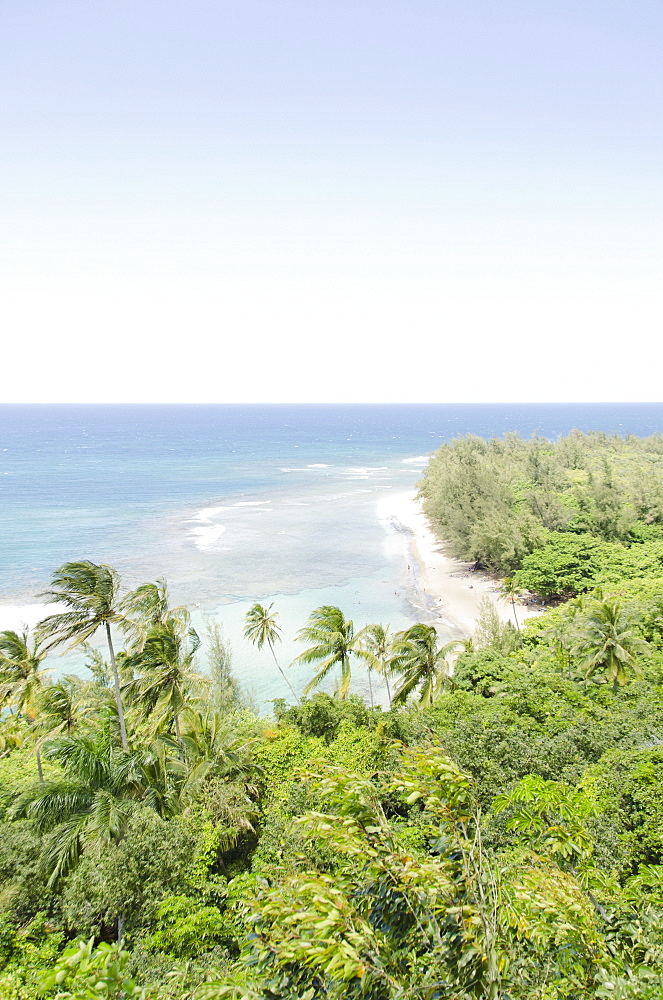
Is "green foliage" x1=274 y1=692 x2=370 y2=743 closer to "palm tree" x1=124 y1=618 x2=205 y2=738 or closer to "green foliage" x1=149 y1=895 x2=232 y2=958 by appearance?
"palm tree" x1=124 y1=618 x2=205 y2=738

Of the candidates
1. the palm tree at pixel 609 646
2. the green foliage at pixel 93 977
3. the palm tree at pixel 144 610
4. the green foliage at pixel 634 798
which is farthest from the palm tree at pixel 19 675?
the palm tree at pixel 609 646

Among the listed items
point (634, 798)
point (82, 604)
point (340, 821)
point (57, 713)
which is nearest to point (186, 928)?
point (340, 821)

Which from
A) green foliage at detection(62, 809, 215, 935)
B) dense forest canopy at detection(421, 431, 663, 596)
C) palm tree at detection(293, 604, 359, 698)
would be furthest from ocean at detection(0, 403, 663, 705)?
green foliage at detection(62, 809, 215, 935)

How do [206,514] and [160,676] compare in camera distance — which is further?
[206,514]

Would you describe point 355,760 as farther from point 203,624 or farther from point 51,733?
point 203,624

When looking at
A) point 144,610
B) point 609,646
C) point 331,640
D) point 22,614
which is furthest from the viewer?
point 22,614

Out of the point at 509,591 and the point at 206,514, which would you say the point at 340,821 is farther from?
the point at 206,514
